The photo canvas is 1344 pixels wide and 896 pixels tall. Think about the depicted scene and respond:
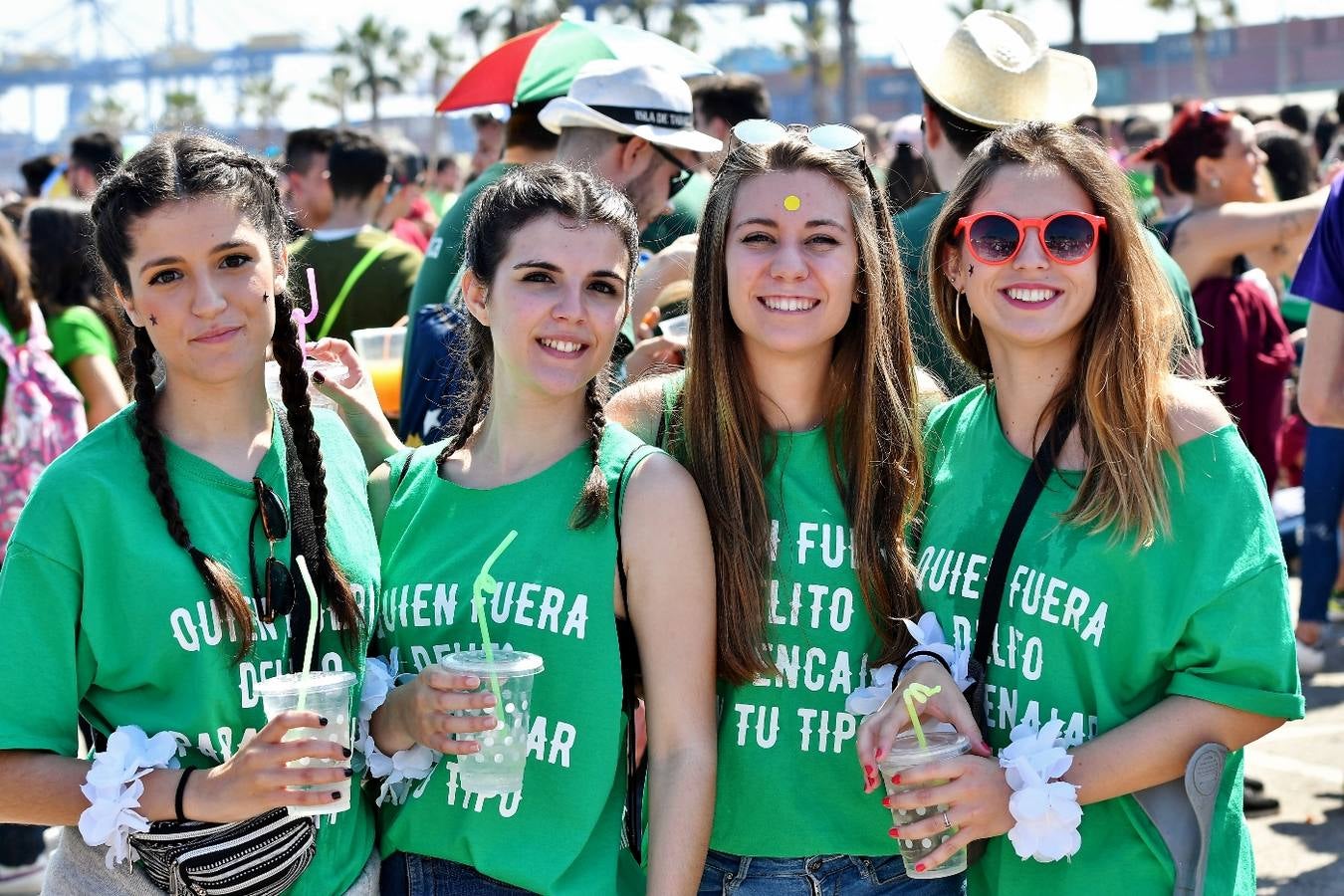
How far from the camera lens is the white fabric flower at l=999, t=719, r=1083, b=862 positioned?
238 cm

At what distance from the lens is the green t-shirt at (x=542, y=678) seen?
248cm

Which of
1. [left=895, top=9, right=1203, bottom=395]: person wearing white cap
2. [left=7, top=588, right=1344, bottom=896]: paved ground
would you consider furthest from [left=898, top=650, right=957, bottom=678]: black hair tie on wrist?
[left=7, top=588, right=1344, bottom=896]: paved ground

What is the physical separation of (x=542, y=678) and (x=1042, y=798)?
893 millimetres

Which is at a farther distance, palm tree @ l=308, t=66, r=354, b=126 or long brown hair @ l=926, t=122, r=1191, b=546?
palm tree @ l=308, t=66, r=354, b=126

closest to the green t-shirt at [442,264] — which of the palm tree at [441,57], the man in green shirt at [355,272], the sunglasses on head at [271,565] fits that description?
the man in green shirt at [355,272]

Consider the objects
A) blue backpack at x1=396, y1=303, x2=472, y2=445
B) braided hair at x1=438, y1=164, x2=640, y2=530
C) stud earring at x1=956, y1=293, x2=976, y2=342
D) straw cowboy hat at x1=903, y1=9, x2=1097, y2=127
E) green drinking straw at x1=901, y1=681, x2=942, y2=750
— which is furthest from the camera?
straw cowboy hat at x1=903, y1=9, x2=1097, y2=127

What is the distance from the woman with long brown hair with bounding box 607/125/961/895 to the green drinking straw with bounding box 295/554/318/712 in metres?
0.74

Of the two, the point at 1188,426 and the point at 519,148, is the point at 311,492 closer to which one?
the point at 1188,426

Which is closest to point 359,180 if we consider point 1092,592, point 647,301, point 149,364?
point 647,301

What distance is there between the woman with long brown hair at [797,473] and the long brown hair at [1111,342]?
0.26m

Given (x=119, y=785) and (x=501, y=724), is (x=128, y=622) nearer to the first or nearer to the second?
(x=119, y=785)

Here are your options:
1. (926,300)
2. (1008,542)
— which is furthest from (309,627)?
(926,300)

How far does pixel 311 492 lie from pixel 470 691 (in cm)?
53

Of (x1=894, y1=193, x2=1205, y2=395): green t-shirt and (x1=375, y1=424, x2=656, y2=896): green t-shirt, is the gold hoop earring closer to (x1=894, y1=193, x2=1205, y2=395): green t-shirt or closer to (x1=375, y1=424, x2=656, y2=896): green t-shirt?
(x1=894, y1=193, x2=1205, y2=395): green t-shirt
